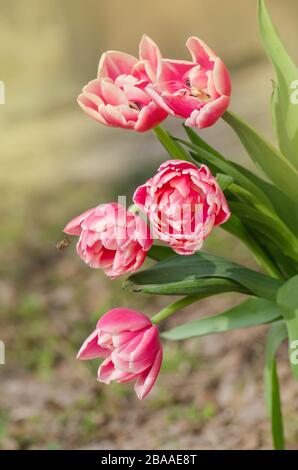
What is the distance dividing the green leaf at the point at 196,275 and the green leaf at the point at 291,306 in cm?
4

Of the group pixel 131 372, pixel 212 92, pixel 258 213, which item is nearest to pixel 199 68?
pixel 212 92

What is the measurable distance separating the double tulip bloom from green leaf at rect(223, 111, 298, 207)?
92mm

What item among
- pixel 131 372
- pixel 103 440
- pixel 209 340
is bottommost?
pixel 131 372

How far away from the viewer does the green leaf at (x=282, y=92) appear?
3.41 ft

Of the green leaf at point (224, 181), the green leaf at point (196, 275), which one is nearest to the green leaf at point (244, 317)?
the green leaf at point (196, 275)

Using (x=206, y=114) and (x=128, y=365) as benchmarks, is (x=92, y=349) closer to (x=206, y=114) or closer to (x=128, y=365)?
(x=128, y=365)

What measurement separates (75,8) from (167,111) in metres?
2.15

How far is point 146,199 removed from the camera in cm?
86

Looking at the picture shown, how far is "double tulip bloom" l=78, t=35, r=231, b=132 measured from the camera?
0.88m

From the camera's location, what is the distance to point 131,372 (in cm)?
92

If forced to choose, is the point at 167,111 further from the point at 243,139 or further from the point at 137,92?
the point at 243,139

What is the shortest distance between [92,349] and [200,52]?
12.5 inches

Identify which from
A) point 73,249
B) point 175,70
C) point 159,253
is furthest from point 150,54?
point 73,249

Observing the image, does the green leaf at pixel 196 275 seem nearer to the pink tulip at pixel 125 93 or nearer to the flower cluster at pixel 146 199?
the flower cluster at pixel 146 199
